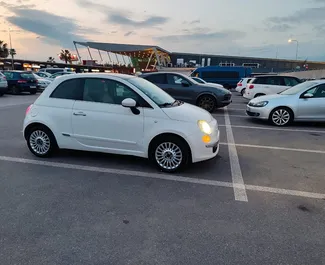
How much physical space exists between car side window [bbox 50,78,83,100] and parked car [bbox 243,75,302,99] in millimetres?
12111

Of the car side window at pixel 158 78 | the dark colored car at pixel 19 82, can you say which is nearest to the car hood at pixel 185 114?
the car side window at pixel 158 78

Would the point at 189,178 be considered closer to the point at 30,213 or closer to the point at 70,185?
the point at 70,185

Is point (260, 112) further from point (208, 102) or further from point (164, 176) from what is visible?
point (164, 176)

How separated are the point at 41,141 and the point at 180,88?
7.29 metres

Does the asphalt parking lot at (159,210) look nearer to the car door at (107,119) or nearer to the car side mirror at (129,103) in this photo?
the car door at (107,119)

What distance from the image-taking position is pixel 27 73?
19172 mm

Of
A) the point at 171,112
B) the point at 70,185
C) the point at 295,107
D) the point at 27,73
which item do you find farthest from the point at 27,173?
the point at 27,73

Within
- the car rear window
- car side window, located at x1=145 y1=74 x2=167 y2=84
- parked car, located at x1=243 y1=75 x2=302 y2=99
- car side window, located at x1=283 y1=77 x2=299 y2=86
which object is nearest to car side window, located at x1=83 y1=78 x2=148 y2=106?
car side window, located at x1=145 y1=74 x2=167 y2=84

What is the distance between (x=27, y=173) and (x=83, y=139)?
1.08m

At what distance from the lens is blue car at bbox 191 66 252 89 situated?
2594 centimetres

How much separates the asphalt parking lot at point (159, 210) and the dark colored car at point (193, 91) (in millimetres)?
5957

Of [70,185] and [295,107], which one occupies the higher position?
[295,107]

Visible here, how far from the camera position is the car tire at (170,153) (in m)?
4.44

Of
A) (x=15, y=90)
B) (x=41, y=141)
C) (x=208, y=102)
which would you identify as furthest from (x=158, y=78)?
(x=15, y=90)
